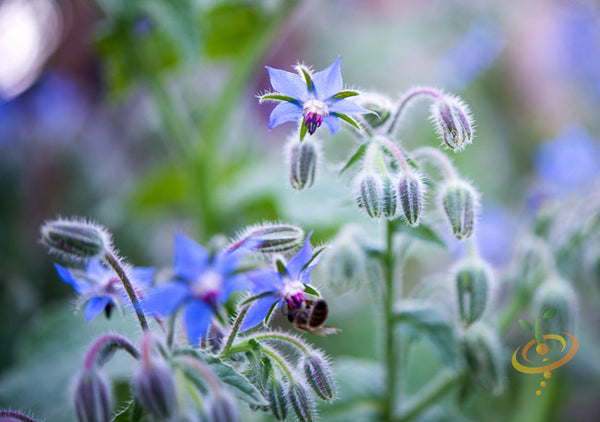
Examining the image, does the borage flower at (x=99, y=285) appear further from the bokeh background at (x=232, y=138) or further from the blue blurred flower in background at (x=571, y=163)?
the blue blurred flower in background at (x=571, y=163)

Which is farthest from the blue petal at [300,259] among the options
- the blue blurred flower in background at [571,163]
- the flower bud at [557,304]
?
the blue blurred flower in background at [571,163]

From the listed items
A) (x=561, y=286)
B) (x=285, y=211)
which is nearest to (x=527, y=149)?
(x=285, y=211)

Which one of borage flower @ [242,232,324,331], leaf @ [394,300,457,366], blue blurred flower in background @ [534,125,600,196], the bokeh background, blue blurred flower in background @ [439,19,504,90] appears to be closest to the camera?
borage flower @ [242,232,324,331]

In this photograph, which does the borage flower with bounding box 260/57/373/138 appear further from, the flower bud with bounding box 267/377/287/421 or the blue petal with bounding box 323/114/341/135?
the flower bud with bounding box 267/377/287/421

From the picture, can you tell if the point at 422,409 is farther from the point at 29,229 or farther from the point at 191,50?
the point at 29,229

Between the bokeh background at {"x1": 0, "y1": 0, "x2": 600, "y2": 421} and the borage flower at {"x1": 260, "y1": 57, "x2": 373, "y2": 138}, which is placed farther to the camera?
the bokeh background at {"x1": 0, "y1": 0, "x2": 600, "y2": 421}

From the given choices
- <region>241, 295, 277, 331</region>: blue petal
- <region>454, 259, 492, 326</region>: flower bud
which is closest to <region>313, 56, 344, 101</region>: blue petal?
<region>241, 295, 277, 331</region>: blue petal

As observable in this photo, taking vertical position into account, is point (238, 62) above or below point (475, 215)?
above
